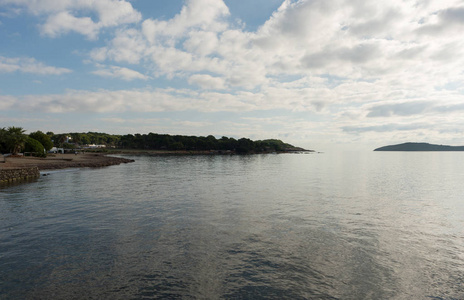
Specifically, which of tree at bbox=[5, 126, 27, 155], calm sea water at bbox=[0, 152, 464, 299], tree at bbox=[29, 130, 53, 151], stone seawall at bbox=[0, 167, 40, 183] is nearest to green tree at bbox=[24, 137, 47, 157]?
tree at bbox=[5, 126, 27, 155]

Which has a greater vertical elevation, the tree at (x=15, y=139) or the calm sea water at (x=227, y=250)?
the tree at (x=15, y=139)

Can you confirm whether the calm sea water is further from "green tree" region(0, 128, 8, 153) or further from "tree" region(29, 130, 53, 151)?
"tree" region(29, 130, 53, 151)

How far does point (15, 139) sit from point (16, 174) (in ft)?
174

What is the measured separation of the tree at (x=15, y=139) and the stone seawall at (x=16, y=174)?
48749 millimetres

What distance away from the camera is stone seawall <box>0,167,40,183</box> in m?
47.0

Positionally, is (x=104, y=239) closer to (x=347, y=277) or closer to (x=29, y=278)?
(x=29, y=278)

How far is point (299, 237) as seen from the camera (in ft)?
64.3

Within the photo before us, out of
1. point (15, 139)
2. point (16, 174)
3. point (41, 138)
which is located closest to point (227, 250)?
point (16, 174)

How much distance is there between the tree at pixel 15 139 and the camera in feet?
293

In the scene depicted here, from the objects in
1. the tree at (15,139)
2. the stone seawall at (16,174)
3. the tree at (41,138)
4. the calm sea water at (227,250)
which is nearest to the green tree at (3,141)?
the tree at (15,139)

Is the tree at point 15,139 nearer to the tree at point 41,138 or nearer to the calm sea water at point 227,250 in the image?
the tree at point 41,138

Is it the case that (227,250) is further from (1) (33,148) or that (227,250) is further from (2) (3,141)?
(1) (33,148)

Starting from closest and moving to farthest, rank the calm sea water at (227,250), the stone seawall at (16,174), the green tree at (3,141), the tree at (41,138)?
the calm sea water at (227,250)
the stone seawall at (16,174)
the green tree at (3,141)
the tree at (41,138)

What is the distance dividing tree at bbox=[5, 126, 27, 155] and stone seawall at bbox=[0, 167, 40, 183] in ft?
160
